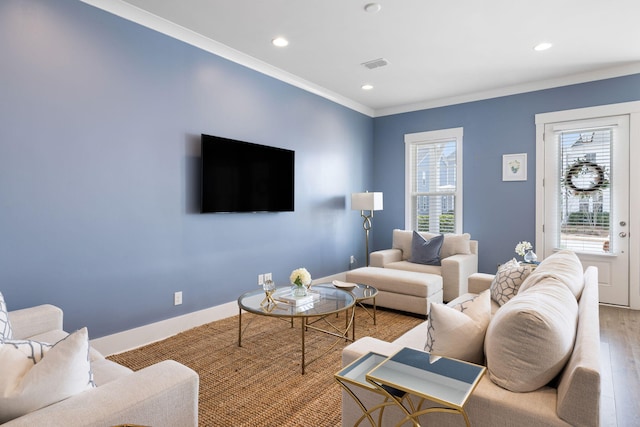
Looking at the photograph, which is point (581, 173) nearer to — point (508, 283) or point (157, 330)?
point (508, 283)

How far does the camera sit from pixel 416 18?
3.13m

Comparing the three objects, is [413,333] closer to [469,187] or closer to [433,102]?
[469,187]

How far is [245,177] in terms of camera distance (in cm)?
391

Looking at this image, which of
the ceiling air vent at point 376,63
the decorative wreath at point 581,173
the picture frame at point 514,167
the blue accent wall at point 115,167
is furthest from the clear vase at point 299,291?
the decorative wreath at point 581,173

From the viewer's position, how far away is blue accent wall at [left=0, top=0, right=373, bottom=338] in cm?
245

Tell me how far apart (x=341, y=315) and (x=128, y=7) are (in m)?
3.41

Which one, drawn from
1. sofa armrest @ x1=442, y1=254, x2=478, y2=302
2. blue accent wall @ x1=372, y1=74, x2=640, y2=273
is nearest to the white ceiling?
blue accent wall @ x1=372, y1=74, x2=640, y2=273

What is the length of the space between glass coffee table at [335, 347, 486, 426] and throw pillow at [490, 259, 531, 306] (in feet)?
5.76

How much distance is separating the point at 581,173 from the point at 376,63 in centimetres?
284

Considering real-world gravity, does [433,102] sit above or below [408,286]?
above

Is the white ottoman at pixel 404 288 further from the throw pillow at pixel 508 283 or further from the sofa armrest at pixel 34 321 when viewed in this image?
the sofa armrest at pixel 34 321

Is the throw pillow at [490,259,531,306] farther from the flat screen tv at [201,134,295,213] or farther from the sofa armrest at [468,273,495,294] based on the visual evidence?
the flat screen tv at [201,134,295,213]

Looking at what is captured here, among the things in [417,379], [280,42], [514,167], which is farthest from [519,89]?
[417,379]

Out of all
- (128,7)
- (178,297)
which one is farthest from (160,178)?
(128,7)
